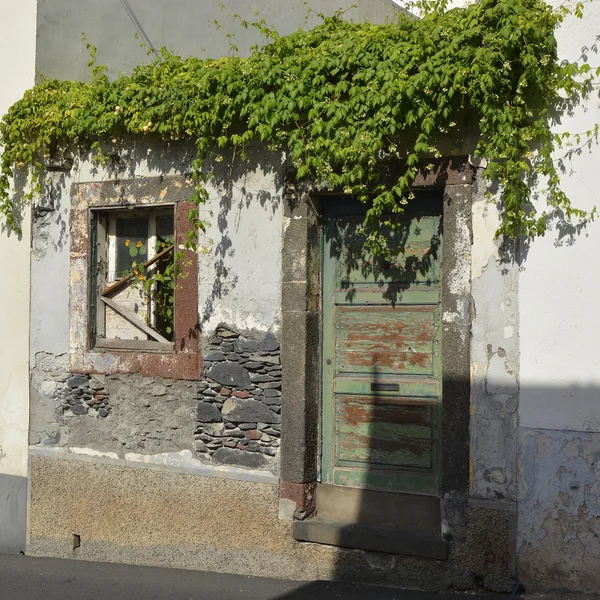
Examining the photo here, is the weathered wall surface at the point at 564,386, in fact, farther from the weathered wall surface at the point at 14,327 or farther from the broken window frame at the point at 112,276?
the weathered wall surface at the point at 14,327

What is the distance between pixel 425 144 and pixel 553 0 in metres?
1.19

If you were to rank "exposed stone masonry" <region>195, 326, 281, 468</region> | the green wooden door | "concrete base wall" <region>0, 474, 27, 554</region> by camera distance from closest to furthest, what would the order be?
1. the green wooden door
2. "exposed stone masonry" <region>195, 326, 281, 468</region>
3. "concrete base wall" <region>0, 474, 27, 554</region>

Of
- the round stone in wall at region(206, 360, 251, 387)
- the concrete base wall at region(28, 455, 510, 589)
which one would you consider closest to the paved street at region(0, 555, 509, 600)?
the concrete base wall at region(28, 455, 510, 589)

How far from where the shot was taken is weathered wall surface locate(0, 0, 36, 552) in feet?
24.2

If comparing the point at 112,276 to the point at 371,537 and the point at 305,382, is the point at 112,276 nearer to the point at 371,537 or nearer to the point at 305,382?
the point at 305,382

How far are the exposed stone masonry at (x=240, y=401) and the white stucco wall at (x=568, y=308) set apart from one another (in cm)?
181

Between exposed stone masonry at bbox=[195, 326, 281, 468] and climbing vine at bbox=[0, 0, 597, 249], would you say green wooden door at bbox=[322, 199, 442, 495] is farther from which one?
exposed stone masonry at bbox=[195, 326, 281, 468]

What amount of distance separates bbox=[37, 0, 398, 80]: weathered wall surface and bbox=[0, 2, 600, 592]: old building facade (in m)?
0.04

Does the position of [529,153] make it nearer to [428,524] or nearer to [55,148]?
[428,524]

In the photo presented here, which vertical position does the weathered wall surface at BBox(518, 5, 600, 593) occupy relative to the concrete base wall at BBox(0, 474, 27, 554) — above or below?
above

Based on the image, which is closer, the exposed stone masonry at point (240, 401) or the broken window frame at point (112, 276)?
the exposed stone masonry at point (240, 401)

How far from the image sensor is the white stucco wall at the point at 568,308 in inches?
209

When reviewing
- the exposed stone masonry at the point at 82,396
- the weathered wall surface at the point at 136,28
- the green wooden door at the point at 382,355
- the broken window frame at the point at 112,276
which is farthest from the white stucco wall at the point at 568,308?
the exposed stone masonry at the point at 82,396

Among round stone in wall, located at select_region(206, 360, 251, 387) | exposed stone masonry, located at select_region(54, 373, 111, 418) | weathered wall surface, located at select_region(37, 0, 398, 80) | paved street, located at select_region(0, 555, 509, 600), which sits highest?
weathered wall surface, located at select_region(37, 0, 398, 80)
